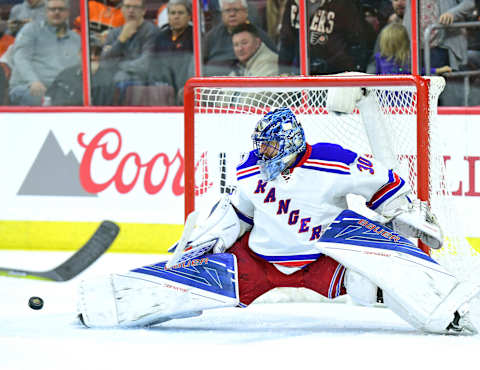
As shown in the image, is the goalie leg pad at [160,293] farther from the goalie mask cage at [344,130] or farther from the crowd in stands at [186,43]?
the crowd in stands at [186,43]

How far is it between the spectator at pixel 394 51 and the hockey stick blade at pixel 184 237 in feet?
7.66

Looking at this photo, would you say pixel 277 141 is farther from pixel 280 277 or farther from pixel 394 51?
pixel 394 51

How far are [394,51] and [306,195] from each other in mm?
2182

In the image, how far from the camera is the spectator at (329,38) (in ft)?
17.8

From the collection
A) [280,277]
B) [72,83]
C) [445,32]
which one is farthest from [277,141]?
[72,83]

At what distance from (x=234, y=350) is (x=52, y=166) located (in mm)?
3133

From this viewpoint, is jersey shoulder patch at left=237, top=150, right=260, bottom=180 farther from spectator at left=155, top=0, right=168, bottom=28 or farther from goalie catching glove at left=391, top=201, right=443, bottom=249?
spectator at left=155, top=0, right=168, bottom=28

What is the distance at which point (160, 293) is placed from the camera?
3488 millimetres

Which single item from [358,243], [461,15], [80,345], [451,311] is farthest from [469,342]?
[461,15]

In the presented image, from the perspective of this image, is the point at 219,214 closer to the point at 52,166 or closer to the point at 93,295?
the point at 93,295

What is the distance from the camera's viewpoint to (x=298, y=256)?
3.46 metres

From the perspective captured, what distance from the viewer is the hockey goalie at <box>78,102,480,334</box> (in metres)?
3.27

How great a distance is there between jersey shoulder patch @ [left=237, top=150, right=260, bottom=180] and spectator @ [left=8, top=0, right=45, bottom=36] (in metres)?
2.92

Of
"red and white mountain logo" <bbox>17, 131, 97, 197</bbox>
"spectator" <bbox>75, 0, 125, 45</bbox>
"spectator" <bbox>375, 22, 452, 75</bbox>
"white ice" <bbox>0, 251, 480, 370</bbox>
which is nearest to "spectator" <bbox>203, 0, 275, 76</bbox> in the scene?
"spectator" <bbox>75, 0, 125, 45</bbox>
